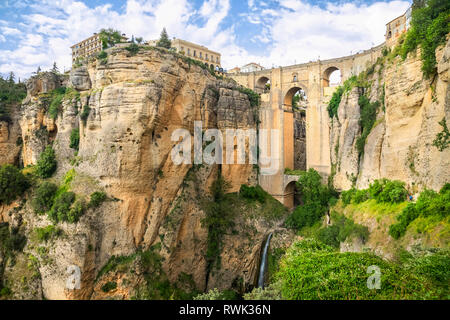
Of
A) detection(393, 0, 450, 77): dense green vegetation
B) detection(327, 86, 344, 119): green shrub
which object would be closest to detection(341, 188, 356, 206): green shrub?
detection(327, 86, 344, 119): green shrub

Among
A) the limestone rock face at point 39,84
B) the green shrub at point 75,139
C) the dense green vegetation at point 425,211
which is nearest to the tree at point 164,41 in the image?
the limestone rock face at point 39,84

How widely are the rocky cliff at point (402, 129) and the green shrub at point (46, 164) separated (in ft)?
67.1

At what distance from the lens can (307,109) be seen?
88.1 ft

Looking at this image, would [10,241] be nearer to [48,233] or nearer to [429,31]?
[48,233]

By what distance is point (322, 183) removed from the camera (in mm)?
25219

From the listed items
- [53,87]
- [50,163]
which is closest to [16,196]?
[50,163]

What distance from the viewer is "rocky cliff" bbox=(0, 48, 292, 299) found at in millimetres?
18625

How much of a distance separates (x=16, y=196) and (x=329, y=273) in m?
20.3

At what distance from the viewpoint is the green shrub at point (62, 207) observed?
18578 mm

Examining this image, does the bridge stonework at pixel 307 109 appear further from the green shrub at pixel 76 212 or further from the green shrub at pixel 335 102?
the green shrub at pixel 76 212

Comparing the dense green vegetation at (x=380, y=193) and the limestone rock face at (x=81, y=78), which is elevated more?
the limestone rock face at (x=81, y=78)

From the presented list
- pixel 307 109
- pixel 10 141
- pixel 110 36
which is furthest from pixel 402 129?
pixel 10 141

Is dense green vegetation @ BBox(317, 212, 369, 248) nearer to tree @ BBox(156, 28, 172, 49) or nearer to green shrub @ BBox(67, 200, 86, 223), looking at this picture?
green shrub @ BBox(67, 200, 86, 223)

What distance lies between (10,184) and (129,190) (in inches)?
305
